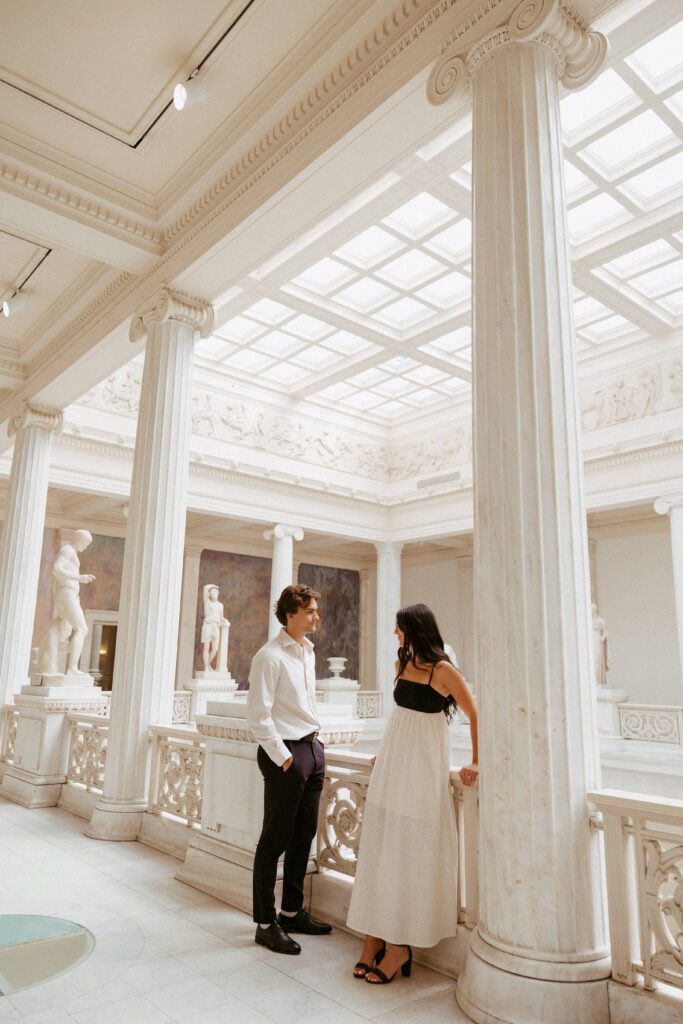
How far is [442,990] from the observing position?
351 centimetres

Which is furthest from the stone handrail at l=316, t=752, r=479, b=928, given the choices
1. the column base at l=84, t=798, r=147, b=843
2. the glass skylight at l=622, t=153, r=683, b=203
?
the glass skylight at l=622, t=153, r=683, b=203

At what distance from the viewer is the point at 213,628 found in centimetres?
1638

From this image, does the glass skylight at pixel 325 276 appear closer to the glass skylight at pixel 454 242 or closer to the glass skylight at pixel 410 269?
the glass skylight at pixel 410 269

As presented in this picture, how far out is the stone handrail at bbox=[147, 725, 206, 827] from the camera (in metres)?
6.26

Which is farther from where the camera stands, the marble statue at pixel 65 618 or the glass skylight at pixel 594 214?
the glass skylight at pixel 594 214

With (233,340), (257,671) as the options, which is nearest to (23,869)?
(257,671)

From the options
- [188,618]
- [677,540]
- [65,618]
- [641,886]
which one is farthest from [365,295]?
[641,886]

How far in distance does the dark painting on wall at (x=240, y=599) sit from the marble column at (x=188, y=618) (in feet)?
1.03

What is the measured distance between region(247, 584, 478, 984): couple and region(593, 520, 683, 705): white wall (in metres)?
15.9

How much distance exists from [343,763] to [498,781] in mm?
1572

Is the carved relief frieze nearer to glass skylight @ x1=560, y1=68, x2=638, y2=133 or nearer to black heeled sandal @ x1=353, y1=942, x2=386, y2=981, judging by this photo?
glass skylight @ x1=560, y1=68, x2=638, y2=133

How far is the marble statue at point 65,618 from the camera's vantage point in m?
10.0

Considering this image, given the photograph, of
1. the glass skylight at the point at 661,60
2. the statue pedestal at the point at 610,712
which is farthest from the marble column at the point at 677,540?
the glass skylight at the point at 661,60

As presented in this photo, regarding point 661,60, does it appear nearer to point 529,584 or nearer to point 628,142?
point 628,142
